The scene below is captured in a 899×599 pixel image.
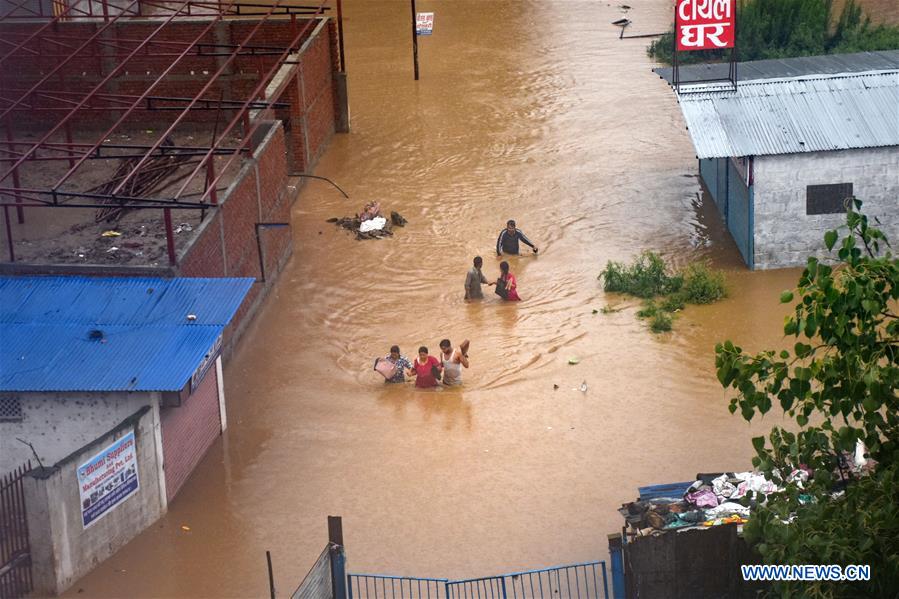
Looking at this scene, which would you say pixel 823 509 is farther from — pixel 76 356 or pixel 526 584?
pixel 76 356

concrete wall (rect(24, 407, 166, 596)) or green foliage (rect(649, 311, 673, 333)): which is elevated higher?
concrete wall (rect(24, 407, 166, 596))

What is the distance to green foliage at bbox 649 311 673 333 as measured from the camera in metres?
19.2

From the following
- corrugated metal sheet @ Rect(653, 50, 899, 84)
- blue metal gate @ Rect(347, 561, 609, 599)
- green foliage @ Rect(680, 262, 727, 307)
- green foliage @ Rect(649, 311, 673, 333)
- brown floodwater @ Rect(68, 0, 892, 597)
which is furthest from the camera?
corrugated metal sheet @ Rect(653, 50, 899, 84)

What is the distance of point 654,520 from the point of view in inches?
484

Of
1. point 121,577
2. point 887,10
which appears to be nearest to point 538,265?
point 121,577

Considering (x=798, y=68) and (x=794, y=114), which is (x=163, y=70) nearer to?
(x=798, y=68)

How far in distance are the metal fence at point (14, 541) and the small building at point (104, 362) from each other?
167 centimetres

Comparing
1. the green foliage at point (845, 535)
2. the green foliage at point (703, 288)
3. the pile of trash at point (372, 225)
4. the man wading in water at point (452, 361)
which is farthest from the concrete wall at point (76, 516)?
the pile of trash at point (372, 225)

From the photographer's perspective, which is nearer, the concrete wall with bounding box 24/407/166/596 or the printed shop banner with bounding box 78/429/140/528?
the concrete wall with bounding box 24/407/166/596

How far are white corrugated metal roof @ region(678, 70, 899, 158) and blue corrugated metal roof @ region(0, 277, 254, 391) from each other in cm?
925

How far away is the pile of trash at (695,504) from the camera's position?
480 inches

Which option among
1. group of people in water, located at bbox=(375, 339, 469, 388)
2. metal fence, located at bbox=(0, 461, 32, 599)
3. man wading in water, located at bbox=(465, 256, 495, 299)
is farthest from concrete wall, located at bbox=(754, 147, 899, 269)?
metal fence, located at bbox=(0, 461, 32, 599)

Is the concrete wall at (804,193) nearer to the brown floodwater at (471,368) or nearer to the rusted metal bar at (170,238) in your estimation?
the brown floodwater at (471,368)

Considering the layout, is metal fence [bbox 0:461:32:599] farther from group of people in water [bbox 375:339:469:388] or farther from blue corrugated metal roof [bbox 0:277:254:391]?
group of people in water [bbox 375:339:469:388]
